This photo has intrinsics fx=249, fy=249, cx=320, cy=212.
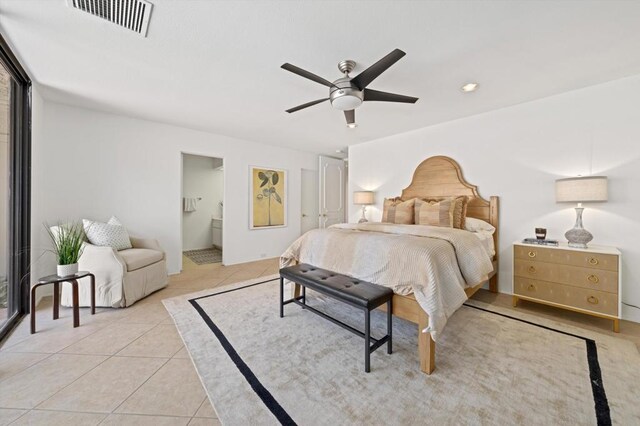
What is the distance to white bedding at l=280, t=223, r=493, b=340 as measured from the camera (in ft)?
5.79

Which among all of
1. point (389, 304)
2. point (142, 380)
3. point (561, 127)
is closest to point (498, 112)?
point (561, 127)

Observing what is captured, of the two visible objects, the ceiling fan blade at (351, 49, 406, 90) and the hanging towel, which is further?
the hanging towel

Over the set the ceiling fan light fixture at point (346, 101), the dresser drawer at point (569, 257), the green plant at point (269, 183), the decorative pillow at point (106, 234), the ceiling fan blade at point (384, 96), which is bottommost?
the dresser drawer at point (569, 257)

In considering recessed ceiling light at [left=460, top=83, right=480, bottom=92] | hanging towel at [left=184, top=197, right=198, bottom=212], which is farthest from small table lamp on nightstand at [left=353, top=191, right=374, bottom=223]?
hanging towel at [left=184, top=197, right=198, bottom=212]

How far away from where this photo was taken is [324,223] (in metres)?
5.79

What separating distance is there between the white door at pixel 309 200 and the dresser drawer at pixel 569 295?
13.5 feet

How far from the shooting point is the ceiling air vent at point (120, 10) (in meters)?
1.54

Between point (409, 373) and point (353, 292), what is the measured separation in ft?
2.07

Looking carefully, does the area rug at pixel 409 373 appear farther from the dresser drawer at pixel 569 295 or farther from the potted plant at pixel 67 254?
the potted plant at pixel 67 254

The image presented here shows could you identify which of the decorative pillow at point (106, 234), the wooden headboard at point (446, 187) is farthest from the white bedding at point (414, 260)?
the decorative pillow at point (106, 234)

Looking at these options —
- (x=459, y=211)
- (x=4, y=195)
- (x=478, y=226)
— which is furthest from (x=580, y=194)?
(x=4, y=195)

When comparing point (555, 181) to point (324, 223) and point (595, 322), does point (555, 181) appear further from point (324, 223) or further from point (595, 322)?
point (324, 223)

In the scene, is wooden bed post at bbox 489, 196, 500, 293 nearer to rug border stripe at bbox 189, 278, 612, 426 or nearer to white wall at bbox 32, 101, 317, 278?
rug border stripe at bbox 189, 278, 612, 426

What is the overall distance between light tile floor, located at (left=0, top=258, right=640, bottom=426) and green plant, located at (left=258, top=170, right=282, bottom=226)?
9.49 feet
